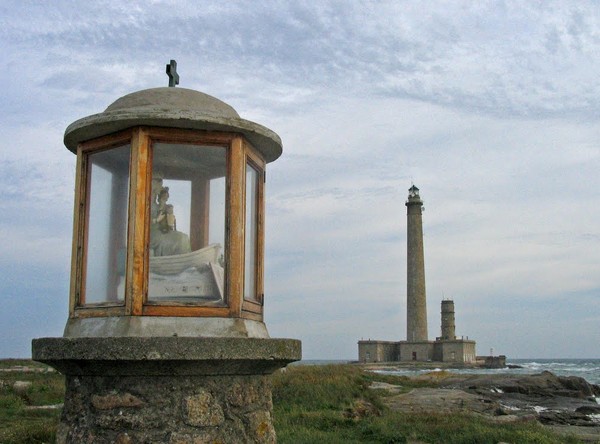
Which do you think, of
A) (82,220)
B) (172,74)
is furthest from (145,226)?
(172,74)

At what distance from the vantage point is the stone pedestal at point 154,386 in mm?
3543

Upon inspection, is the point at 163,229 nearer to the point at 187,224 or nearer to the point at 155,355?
the point at 187,224

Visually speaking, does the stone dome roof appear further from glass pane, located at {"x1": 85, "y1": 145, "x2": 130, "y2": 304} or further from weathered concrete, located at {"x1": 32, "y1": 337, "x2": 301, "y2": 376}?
weathered concrete, located at {"x1": 32, "y1": 337, "x2": 301, "y2": 376}

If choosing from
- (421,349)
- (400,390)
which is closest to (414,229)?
(421,349)

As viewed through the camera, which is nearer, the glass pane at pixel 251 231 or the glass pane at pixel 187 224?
the glass pane at pixel 187 224

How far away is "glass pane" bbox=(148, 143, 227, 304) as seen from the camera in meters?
3.89

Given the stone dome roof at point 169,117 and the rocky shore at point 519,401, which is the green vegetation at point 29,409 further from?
the rocky shore at point 519,401

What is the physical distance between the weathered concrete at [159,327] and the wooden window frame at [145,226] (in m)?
0.03

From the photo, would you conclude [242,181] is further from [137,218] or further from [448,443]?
[448,443]

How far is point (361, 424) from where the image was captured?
1140 centimetres

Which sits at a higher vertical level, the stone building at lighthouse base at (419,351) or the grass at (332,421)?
the grass at (332,421)

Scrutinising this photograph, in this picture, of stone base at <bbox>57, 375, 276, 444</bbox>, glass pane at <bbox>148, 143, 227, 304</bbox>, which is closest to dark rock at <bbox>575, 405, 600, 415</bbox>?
stone base at <bbox>57, 375, 276, 444</bbox>

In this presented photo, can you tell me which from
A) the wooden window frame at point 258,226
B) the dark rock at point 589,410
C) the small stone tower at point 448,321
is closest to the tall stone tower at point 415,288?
the small stone tower at point 448,321

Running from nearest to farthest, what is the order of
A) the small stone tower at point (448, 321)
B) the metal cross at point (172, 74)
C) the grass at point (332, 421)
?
1. the metal cross at point (172, 74)
2. the grass at point (332, 421)
3. the small stone tower at point (448, 321)
